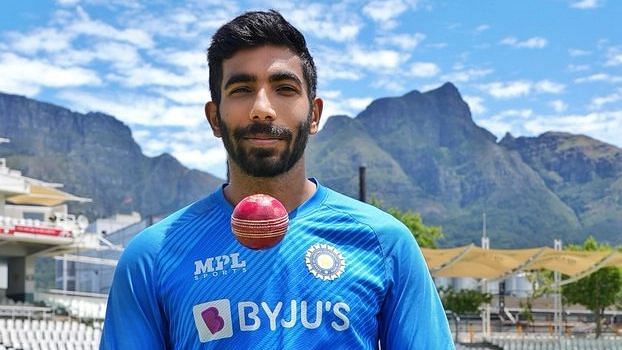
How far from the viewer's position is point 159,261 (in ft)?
6.78

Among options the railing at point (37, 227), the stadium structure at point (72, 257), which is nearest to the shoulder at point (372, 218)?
the stadium structure at point (72, 257)

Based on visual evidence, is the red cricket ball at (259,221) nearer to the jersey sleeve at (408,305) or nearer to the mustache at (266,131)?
the mustache at (266,131)

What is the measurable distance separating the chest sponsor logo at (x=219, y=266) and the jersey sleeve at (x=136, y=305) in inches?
4.9

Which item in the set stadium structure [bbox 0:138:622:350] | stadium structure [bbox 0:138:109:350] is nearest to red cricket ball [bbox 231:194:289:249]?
stadium structure [bbox 0:138:622:350]

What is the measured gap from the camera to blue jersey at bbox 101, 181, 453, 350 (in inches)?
75.9

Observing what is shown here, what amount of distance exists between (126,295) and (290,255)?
399 millimetres

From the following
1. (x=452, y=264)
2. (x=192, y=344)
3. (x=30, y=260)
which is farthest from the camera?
(x=30, y=260)

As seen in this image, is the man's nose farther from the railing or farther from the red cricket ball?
the railing

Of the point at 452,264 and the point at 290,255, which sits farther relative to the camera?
the point at 452,264

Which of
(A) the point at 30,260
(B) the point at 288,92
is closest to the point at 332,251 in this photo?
(B) the point at 288,92

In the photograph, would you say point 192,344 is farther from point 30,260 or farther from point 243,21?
point 30,260

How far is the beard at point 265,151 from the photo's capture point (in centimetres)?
196

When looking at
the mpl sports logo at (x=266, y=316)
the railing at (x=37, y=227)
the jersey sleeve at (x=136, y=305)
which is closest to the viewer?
the mpl sports logo at (x=266, y=316)

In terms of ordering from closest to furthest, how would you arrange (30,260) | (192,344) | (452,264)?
(192,344), (452,264), (30,260)
